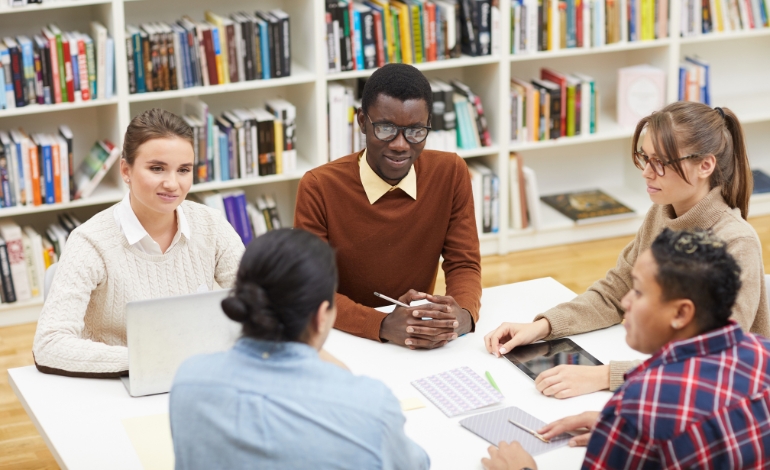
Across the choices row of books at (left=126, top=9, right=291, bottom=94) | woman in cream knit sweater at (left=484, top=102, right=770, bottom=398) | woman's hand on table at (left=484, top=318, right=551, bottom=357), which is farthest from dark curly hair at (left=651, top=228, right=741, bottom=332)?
row of books at (left=126, top=9, right=291, bottom=94)

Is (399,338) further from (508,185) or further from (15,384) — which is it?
(508,185)

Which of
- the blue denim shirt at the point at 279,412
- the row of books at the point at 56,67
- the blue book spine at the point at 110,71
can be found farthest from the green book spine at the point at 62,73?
the blue denim shirt at the point at 279,412

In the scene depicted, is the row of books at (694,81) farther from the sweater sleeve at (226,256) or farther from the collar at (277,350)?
the collar at (277,350)

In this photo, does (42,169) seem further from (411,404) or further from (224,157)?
(411,404)

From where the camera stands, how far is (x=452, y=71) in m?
4.36

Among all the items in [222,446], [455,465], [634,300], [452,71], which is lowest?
[455,465]

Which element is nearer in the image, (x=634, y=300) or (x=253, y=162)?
(x=634, y=300)

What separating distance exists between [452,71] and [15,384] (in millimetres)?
2798

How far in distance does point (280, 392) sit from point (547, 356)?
89 centimetres

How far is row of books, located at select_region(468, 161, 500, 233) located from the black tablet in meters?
2.11

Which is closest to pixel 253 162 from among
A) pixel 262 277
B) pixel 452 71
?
pixel 452 71

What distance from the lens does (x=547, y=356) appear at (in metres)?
2.08

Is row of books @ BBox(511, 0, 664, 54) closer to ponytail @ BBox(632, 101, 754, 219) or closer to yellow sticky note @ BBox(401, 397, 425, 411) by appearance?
ponytail @ BBox(632, 101, 754, 219)

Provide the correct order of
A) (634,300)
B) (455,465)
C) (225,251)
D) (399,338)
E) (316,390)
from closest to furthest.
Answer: (316,390) < (634,300) < (455,465) < (399,338) < (225,251)
